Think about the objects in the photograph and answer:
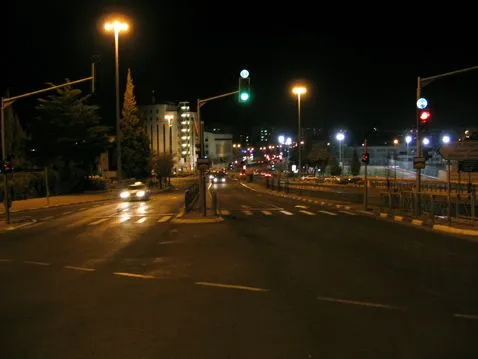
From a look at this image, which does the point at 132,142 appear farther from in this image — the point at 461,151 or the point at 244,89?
the point at 461,151

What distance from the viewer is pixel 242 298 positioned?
937 centimetres

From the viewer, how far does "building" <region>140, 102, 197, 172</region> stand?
168875mm

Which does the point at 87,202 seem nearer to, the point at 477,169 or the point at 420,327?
the point at 477,169

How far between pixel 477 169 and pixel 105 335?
22.1 metres

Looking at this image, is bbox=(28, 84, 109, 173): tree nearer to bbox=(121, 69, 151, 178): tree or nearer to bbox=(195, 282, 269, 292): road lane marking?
bbox=(121, 69, 151, 178): tree

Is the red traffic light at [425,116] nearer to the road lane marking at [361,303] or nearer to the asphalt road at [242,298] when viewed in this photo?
the asphalt road at [242,298]

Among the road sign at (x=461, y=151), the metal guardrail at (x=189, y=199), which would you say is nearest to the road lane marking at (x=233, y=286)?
the road sign at (x=461, y=151)

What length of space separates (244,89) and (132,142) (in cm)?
6133

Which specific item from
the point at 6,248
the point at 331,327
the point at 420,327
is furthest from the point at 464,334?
the point at 6,248

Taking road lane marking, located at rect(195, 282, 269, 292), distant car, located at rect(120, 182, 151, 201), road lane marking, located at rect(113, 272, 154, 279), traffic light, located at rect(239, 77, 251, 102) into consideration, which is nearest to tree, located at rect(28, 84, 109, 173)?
distant car, located at rect(120, 182, 151, 201)

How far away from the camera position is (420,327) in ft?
24.5

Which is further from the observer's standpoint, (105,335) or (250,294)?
(250,294)

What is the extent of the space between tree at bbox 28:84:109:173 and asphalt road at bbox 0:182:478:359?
135ft

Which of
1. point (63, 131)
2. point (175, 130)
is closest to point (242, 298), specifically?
point (63, 131)
